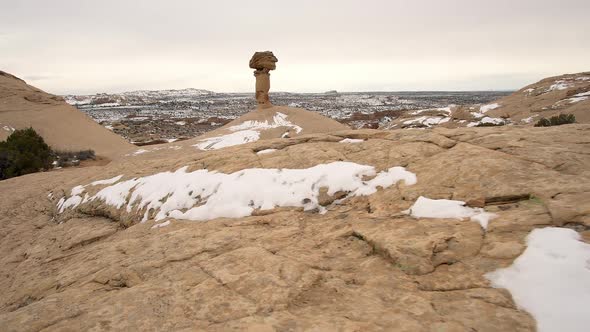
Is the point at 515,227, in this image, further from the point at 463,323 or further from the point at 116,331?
the point at 116,331

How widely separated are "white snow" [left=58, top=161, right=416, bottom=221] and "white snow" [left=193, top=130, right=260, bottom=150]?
68.3 feet

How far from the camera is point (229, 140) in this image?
31.7m

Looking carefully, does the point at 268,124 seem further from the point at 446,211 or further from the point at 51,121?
the point at 446,211

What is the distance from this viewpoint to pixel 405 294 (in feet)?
12.8

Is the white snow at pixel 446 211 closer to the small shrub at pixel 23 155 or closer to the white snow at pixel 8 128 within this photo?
the small shrub at pixel 23 155

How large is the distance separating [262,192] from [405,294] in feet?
14.1

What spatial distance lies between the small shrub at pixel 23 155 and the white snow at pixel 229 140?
10945mm

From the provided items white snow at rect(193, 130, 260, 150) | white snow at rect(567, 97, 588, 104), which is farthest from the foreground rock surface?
white snow at rect(567, 97, 588, 104)

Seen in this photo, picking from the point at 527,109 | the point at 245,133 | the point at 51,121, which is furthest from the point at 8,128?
the point at 527,109

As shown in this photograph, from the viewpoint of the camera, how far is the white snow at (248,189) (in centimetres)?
717

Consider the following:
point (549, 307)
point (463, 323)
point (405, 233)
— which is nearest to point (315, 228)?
point (405, 233)

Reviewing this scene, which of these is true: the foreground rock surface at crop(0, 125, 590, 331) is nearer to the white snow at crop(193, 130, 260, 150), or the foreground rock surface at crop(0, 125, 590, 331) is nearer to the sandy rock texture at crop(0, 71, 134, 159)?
the white snow at crop(193, 130, 260, 150)

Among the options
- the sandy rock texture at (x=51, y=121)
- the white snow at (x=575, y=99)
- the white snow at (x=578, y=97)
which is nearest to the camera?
the sandy rock texture at (x=51, y=121)

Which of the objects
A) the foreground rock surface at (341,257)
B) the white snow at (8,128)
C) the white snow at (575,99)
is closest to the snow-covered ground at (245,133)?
the white snow at (8,128)
